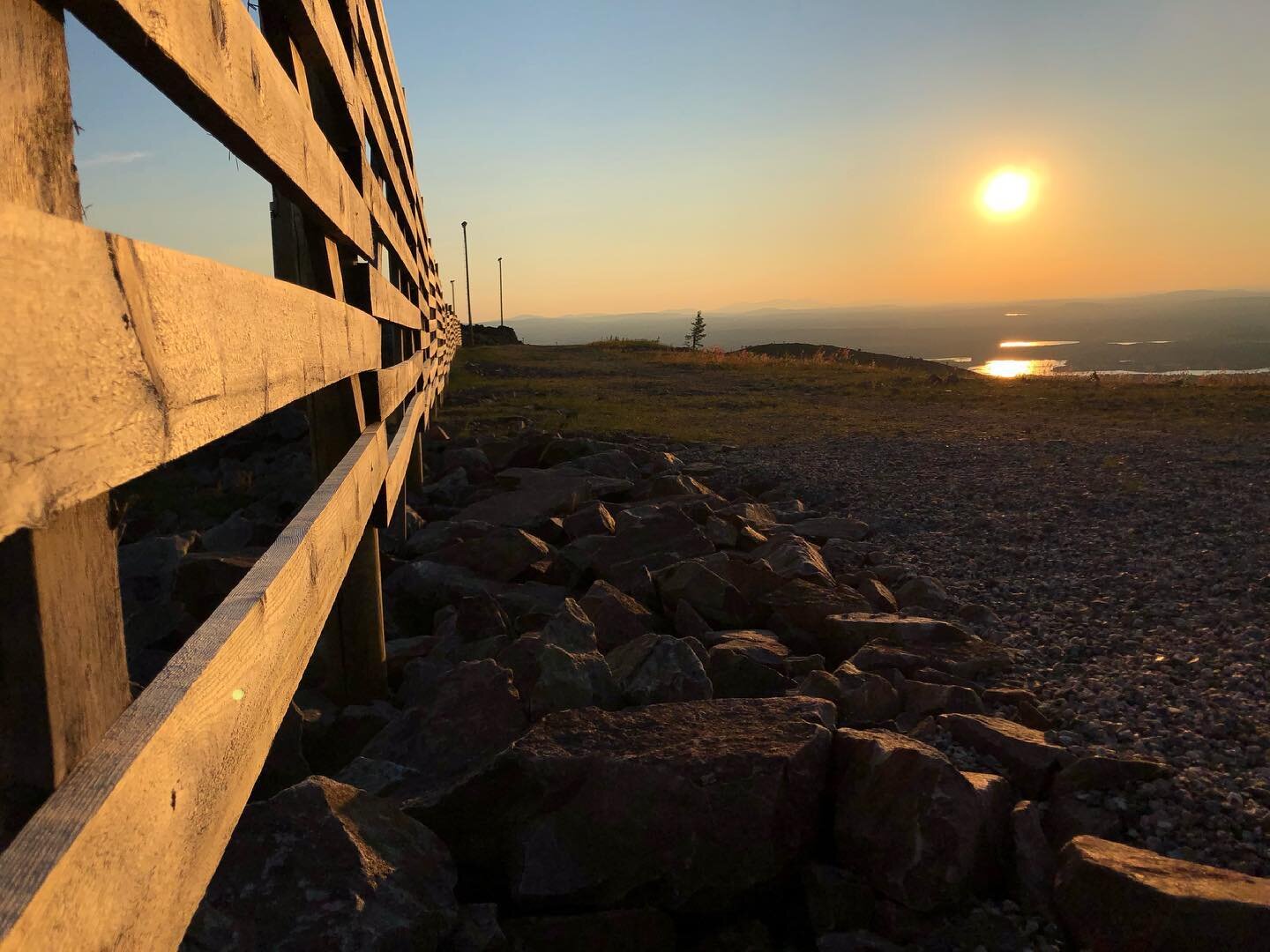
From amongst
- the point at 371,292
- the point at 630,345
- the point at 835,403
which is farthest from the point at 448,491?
the point at 630,345

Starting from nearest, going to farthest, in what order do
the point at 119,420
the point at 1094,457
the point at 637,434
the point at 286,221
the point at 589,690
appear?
the point at 119,420, the point at 589,690, the point at 286,221, the point at 1094,457, the point at 637,434

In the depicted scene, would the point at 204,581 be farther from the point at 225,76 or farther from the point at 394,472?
the point at 225,76

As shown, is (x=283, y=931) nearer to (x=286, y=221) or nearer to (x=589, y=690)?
(x=589, y=690)

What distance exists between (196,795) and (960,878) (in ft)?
6.76

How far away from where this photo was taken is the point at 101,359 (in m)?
0.80

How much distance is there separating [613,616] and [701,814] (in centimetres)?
174

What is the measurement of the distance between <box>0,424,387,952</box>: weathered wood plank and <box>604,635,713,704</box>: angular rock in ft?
6.18

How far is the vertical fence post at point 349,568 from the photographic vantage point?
3.10m

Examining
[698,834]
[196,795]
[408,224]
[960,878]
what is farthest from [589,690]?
[408,224]

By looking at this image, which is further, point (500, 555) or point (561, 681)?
point (500, 555)

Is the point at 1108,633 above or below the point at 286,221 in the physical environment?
below

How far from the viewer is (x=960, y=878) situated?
238cm

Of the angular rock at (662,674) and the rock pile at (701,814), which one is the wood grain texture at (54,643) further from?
the angular rock at (662,674)

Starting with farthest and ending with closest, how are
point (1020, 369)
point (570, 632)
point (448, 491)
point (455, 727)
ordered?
1. point (1020, 369)
2. point (448, 491)
3. point (570, 632)
4. point (455, 727)
